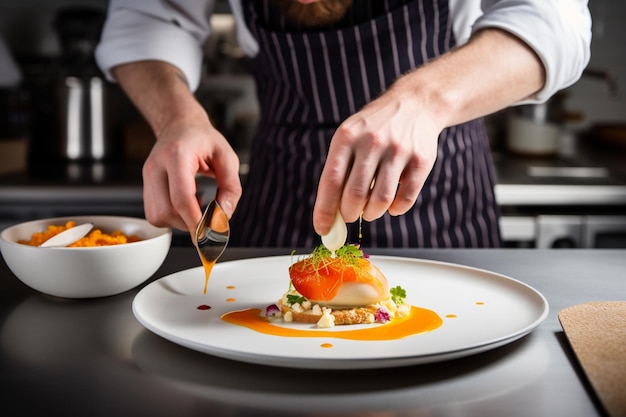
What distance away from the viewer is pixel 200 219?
105 cm

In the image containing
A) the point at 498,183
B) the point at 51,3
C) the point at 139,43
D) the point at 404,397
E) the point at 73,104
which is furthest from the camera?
the point at 51,3

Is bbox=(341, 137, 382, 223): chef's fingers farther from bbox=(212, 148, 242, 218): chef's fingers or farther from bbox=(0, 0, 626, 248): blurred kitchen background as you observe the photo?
bbox=(0, 0, 626, 248): blurred kitchen background

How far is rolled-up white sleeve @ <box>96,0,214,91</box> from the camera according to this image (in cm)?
152

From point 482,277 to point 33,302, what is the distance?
2.02 ft

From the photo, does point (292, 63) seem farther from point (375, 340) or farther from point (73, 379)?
point (73, 379)

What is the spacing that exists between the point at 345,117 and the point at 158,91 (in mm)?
411

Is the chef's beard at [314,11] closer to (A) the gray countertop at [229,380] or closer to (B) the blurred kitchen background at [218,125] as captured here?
(A) the gray countertop at [229,380]

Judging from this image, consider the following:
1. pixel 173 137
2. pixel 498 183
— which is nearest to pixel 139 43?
pixel 173 137

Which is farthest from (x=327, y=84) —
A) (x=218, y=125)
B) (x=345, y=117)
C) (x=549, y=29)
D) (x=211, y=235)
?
(x=218, y=125)

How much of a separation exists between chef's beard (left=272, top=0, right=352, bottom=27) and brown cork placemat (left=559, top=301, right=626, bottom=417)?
84 centimetres

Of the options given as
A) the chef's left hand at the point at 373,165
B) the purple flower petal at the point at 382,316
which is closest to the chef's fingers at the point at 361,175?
the chef's left hand at the point at 373,165

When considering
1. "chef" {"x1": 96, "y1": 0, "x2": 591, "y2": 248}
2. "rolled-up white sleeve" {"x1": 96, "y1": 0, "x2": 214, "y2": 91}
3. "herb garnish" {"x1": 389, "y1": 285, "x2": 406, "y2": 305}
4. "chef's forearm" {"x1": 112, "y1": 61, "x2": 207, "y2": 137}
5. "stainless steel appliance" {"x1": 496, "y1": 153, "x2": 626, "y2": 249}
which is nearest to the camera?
"herb garnish" {"x1": 389, "y1": 285, "x2": 406, "y2": 305}

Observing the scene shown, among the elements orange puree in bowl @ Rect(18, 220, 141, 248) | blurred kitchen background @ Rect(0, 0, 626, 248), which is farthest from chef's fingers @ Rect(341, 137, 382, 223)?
blurred kitchen background @ Rect(0, 0, 626, 248)

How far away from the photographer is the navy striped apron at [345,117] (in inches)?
60.4
